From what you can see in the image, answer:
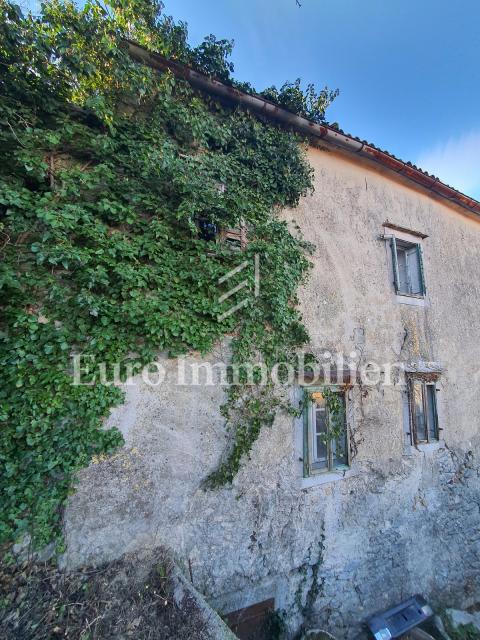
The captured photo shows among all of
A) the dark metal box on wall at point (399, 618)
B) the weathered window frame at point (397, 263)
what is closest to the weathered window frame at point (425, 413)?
the weathered window frame at point (397, 263)

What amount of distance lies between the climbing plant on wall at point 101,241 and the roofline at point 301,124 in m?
0.21

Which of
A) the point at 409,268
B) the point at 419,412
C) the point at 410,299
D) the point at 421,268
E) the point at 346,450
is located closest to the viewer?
the point at 346,450

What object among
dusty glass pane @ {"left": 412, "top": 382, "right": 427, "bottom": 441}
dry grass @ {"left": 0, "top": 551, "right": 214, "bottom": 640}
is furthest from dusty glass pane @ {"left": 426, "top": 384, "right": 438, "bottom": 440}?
dry grass @ {"left": 0, "top": 551, "right": 214, "bottom": 640}

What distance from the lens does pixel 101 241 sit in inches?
114

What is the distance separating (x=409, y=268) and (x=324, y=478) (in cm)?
452

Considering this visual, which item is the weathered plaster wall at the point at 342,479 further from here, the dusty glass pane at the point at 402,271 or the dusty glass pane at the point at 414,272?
the dusty glass pane at the point at 402,271

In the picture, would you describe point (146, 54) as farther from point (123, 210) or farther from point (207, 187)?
point (123, 210)

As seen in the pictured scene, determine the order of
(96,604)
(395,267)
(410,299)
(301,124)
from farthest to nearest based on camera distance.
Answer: (410,299) → (395,267) → (301,124) → (96,604)

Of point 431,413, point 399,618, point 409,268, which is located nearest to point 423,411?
point 431,413

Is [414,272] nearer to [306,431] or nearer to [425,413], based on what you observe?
[425,413]

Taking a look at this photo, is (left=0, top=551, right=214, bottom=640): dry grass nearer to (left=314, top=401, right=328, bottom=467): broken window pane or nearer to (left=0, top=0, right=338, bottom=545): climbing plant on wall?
(left=0, top=0, right=338, bottom=545): climbing plant on wall

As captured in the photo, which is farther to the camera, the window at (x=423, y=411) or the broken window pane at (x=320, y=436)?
the window at (x=423, y=411)

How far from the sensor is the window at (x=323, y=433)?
12.8ft

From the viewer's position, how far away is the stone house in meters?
3.01
